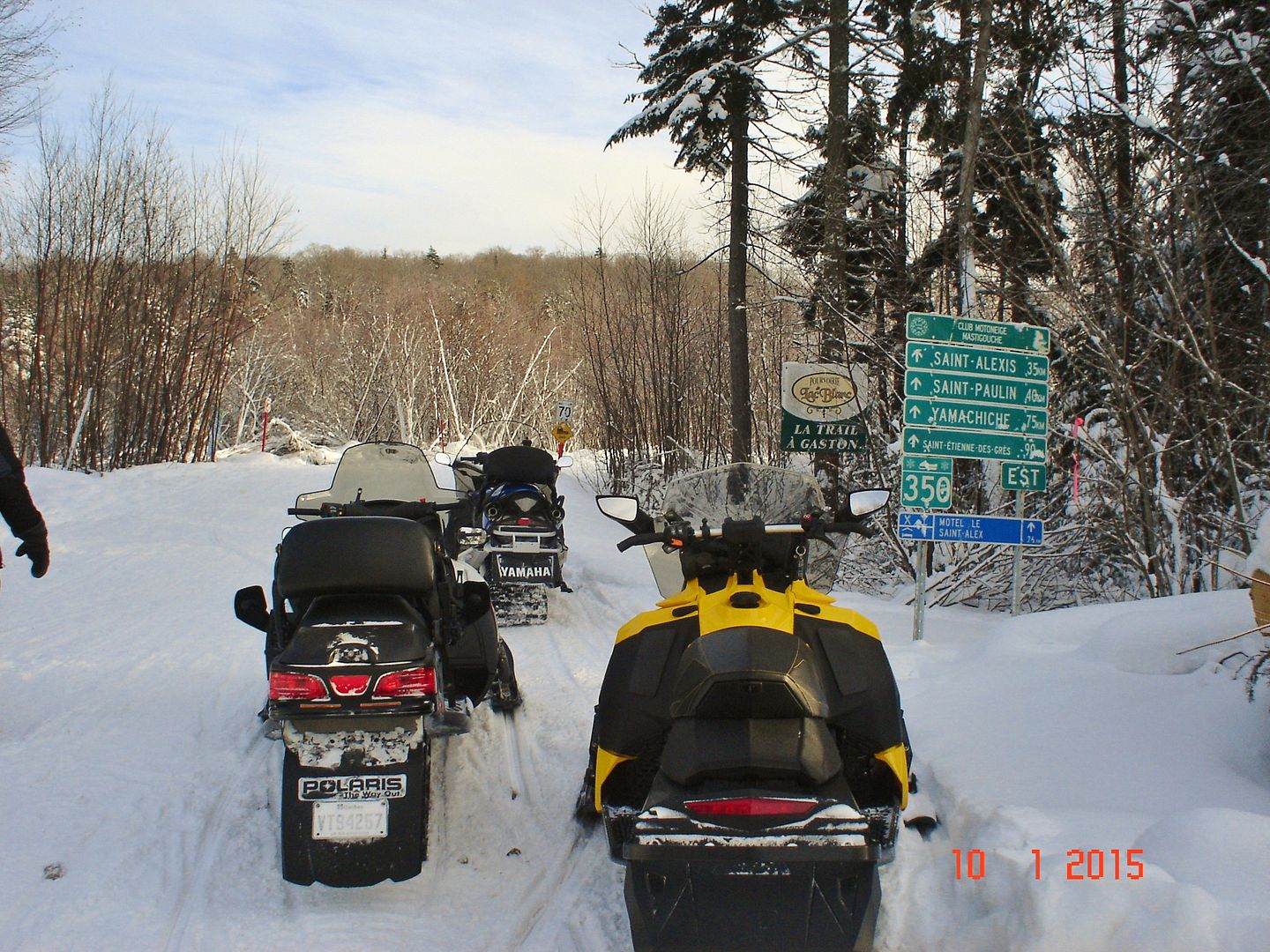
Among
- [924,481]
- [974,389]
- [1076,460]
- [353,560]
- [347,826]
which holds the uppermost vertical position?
[974,389]

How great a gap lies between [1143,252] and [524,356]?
36354mm

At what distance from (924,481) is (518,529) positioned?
319 centimetres

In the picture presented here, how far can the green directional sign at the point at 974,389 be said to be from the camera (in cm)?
624

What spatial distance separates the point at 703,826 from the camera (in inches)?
87.6

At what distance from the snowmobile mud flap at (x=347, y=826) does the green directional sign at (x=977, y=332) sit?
459cm

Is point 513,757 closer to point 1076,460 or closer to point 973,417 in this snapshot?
point 973,417

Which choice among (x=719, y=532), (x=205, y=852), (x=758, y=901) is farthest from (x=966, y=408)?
(x=205, y=852)

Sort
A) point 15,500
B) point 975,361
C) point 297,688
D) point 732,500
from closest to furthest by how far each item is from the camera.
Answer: point 297,688 → point 732,500 → point 15,500 → point 975,361

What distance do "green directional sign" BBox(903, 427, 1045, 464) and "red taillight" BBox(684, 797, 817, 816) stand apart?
14.4 feet

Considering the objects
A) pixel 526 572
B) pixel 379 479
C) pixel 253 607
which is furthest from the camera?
pixel 526 572

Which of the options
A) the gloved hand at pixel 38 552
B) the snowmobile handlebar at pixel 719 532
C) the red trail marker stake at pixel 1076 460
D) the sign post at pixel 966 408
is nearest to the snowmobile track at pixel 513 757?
the snowmobile handlebar at pixel 719 532

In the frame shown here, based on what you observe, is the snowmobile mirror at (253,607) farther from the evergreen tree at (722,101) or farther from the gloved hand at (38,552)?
the evergreen tree at (722,101)

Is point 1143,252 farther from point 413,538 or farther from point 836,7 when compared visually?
point 836,7

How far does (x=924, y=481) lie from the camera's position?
20.9 feet
